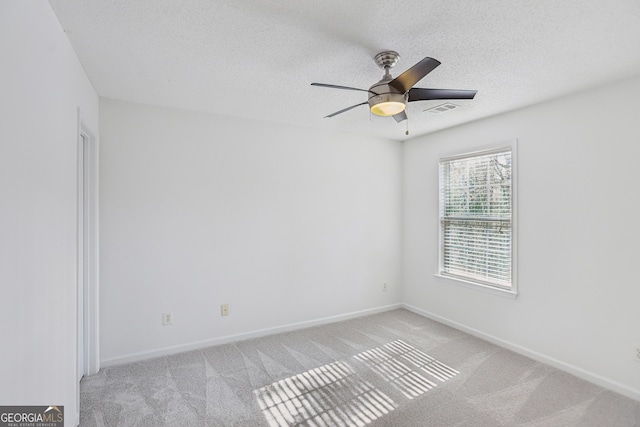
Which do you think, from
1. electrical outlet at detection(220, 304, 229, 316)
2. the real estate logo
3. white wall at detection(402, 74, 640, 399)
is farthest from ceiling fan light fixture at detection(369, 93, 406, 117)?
electrical outlet at detection(220, 304, 229, 316)

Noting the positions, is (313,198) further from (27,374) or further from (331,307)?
(27,374)

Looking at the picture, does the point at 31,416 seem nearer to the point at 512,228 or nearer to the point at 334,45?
the point at 334,45

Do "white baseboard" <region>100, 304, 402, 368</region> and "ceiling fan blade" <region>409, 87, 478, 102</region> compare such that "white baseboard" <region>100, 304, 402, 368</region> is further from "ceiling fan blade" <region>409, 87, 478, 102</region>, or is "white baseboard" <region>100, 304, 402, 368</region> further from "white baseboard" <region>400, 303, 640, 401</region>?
"ceiling fan blade" <region>409, 87, 478, 102</region>

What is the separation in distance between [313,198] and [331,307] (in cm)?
142

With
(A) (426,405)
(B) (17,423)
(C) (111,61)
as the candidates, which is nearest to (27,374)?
(B) (17,423)

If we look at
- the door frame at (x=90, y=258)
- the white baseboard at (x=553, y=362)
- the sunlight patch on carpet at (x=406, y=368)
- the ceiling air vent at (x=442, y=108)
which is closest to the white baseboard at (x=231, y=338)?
the door frame at (x=90, y=258)

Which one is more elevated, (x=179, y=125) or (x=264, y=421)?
(x=179, y=125)

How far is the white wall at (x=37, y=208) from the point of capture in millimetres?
1199

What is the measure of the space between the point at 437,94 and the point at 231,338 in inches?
121

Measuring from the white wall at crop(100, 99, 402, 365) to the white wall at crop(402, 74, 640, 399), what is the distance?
1.50m

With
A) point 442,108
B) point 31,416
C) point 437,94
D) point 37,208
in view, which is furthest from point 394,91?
point 31,416

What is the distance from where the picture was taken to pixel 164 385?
8.54 ft

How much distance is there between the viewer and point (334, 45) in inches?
80.0

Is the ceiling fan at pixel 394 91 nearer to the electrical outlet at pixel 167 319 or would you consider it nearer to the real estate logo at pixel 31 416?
the real estate logo at pixel 31 416
